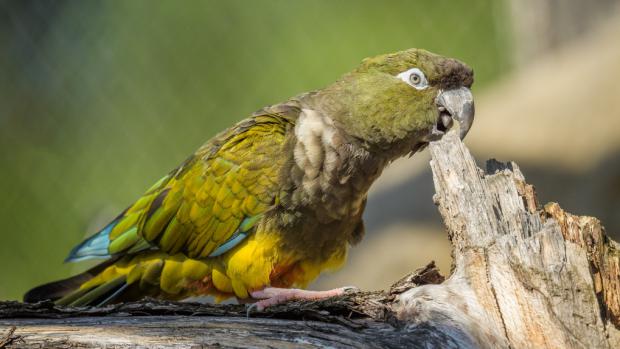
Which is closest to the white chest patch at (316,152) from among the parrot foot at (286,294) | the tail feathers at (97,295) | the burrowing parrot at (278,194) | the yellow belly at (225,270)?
the burrowing parrot at (278,194)

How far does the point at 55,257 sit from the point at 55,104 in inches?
45.9

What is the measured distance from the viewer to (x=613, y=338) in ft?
7.75

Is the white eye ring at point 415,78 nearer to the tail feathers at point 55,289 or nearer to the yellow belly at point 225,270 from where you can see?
the yellow belly at point 225,270

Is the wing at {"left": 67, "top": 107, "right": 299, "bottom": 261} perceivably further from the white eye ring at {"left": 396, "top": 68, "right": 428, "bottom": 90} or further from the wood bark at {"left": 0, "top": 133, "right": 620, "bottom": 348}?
the wood bark at {"left": 0, "top": 133, "right": 620, "bottom": 348}

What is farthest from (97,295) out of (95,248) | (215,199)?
(215,199)

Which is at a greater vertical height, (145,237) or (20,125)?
(20,125)

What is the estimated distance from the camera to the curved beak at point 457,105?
130 inches

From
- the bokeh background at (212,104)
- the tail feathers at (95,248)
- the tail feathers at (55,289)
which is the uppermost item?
the bokeh background at (212,104)

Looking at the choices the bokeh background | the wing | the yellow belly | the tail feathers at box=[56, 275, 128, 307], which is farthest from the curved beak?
the bokeh background

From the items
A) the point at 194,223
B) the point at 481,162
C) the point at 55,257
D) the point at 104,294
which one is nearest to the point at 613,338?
the point at 194,223

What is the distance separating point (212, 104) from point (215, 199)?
303 cm

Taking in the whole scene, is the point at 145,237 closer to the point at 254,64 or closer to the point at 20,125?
the point at 20,125

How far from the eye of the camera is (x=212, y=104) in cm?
632

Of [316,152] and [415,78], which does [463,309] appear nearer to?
[316,152]
